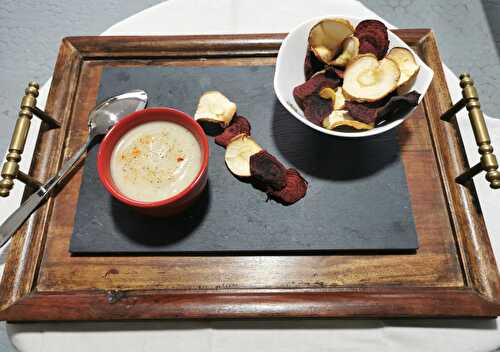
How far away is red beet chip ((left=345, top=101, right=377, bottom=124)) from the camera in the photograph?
2.06 ft

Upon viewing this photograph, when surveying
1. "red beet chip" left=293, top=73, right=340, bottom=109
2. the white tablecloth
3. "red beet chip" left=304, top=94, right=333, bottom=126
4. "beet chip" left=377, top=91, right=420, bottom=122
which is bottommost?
the white tablecloth

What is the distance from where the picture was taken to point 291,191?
2.14 feet

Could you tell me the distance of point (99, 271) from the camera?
0.62m

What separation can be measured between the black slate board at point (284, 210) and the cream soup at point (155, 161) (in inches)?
2.6

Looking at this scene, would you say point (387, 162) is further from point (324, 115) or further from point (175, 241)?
point (175, 241)

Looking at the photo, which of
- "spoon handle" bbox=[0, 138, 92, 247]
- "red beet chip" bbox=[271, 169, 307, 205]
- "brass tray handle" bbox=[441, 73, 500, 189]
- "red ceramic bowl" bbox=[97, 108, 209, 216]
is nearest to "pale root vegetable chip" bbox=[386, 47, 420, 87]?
"brass tray handle" bbox=[441, 73, 500, 189]

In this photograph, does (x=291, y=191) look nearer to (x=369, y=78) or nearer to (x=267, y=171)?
(x=267, y=171)

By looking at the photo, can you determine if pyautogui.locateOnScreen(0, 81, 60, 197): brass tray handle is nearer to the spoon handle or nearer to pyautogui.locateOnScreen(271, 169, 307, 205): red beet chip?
the spoon handle

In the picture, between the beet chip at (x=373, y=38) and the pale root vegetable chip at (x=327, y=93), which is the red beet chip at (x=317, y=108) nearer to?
the pale root vegetable chip at (x=327, y=93)

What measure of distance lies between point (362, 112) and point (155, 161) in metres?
0.35

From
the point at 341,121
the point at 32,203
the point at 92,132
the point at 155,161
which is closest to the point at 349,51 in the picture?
the point at 341,121

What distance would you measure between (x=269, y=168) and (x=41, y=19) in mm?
1098

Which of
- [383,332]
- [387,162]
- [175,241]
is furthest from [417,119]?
[175,241]

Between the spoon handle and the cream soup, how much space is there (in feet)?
0.41
